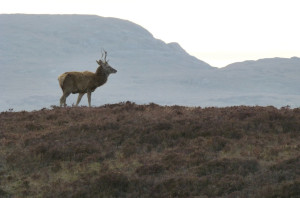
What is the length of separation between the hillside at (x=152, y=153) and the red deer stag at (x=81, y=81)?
320 cm

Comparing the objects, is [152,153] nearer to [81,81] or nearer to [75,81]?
[75,81]

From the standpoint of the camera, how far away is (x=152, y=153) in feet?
49.5

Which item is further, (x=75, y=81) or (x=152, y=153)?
(x=75, y=81)

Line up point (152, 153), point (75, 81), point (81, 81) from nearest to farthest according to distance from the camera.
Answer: point (152, 153) → point (75, 81) → point (81, 81)

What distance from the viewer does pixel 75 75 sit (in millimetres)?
23766

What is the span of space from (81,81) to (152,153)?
9.68 m

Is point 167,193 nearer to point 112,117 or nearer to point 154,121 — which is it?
point 154,121

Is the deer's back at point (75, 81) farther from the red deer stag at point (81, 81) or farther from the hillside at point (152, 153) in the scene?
the hillside at point (152, 153)

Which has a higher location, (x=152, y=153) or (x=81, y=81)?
(x=81, y=81)

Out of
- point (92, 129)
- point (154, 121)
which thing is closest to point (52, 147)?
point (92, 129)

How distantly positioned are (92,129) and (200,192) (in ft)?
19.8

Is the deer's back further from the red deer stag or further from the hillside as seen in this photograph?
the hillside

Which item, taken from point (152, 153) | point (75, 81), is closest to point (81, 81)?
point (75, 81)

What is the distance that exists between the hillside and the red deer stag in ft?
10.5
